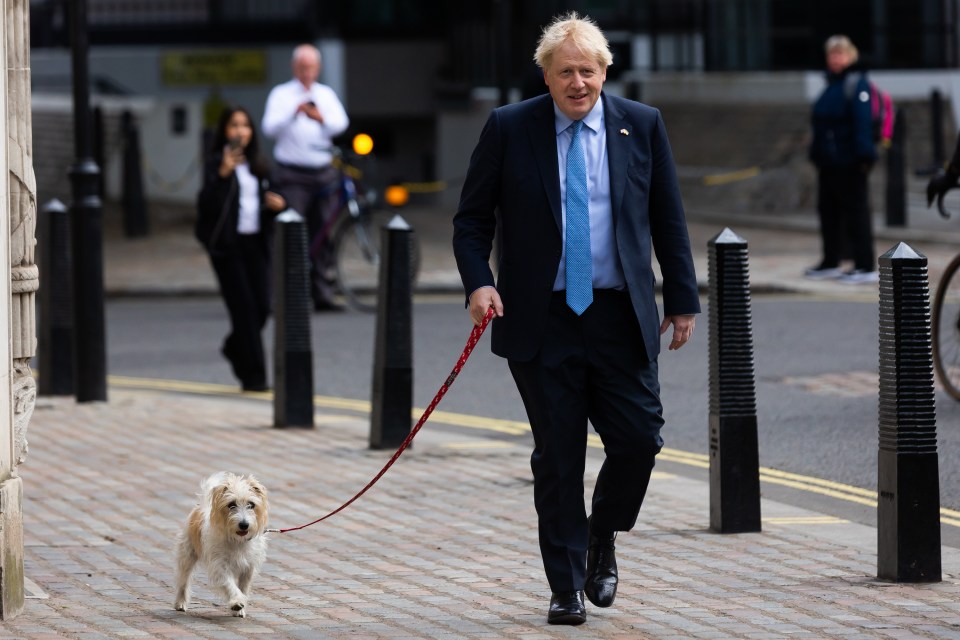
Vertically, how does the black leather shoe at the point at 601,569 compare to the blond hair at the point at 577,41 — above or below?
below

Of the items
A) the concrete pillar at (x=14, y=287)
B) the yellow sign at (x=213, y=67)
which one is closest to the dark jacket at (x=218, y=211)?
the concrete pillar at (x=14, y=287)

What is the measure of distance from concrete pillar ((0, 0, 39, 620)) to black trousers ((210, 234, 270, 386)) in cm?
545

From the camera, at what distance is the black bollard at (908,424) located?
623cm

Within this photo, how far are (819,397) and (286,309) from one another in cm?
315

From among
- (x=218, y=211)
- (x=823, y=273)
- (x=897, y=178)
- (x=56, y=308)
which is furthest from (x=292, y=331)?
(x=897, y=178)

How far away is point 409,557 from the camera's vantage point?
22.5 ft

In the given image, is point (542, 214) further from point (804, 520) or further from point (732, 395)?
point (804, 520)

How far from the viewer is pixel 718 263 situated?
7168mm

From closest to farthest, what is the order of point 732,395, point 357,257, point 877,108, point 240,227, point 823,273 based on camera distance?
1. point 732,395
2. point 240,227
3. point 357,257
4. point 877,108
5. point 823,273

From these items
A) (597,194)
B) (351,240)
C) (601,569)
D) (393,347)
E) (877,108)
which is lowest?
(601,569)

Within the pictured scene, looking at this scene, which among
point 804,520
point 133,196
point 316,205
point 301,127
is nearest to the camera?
point 804,520

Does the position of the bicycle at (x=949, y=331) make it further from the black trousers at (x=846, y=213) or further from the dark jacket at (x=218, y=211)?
the black trousers at (x=846, y=213)

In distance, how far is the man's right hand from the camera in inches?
222

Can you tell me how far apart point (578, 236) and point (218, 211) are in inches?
238
